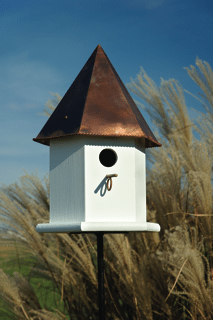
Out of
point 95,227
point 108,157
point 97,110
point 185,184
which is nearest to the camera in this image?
point 95,227

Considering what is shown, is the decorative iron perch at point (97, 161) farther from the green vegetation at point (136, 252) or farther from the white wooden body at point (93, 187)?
the green vegetation at point (136, 252)

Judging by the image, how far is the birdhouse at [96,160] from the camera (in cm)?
130

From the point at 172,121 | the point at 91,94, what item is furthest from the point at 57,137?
the point at 172,121

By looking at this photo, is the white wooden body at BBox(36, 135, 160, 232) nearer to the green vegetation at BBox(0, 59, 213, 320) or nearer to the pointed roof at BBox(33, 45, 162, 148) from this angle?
the pointed roof at BBox(33, 45, 162, 148)

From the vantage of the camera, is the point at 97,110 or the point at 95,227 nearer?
the point at 95,227

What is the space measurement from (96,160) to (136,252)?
95cm

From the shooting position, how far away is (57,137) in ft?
4.60

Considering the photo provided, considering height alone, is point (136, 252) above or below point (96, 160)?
below

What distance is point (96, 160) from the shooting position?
1.33 meters

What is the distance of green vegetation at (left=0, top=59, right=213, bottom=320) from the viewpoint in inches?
70.1

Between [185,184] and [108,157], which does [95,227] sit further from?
[185,184]

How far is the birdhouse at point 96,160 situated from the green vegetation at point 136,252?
1.28 ft

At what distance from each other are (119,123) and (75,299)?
1136mm

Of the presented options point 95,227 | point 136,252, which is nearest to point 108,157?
point 95,227
